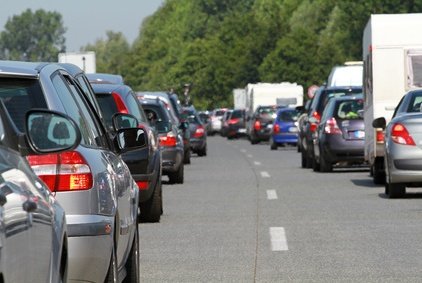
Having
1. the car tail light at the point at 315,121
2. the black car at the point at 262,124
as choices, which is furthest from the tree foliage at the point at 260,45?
the car tail light at the point at 315,121

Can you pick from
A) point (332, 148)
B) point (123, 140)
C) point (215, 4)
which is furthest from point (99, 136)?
point (215, 4)

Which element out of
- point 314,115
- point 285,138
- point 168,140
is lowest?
point 285,138

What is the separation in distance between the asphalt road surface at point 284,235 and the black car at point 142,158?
8.8 inches

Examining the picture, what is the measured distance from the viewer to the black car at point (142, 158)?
16.0 m

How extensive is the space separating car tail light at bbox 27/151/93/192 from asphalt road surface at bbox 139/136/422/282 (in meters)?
3.36

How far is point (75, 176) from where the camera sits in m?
7.52

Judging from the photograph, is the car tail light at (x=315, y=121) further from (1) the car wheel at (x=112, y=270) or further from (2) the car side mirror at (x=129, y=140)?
(1) the car wheel at (x=112, y=270)

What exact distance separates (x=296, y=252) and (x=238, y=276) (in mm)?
1804

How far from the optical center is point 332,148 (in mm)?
28609

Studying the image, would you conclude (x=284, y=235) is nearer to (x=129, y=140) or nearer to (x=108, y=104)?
(x=108, y=104)

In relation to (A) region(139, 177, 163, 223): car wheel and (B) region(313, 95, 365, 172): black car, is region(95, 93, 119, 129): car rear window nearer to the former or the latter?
(A) region(139, 177, 163, 223): car wheel

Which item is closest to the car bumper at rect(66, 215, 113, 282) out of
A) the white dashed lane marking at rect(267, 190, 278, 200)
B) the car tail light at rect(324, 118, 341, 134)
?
the white dashed lane marking at rect(267, 190, 278, 200)

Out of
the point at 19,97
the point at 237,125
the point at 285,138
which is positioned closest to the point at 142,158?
the point at 19,97

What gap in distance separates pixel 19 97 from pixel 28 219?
1917mm
